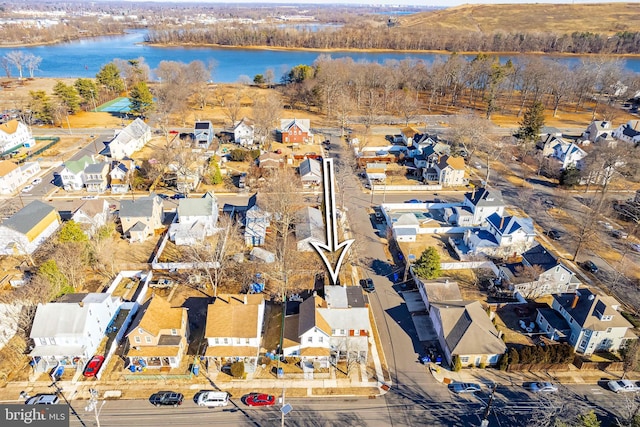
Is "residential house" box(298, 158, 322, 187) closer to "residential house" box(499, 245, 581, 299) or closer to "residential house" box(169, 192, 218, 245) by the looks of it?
"residential house" box(169, 192, 218, 245)

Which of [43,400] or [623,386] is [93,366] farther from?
[623,386]

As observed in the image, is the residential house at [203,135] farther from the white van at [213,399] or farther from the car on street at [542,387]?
the car on street at [542,387]

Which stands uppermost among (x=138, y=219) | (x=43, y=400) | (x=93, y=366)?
(x=138, y=219)

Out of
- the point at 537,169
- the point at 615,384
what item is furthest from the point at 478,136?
the point at 615,384

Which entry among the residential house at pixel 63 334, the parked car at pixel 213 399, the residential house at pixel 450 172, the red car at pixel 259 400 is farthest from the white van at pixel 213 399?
the residential house at pixel 450 172

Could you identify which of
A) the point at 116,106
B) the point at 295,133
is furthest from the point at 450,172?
the point at 116,106

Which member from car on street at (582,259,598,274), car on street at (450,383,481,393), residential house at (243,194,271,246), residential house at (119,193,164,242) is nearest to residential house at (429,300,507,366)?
car on street at (450,383,481,393)
